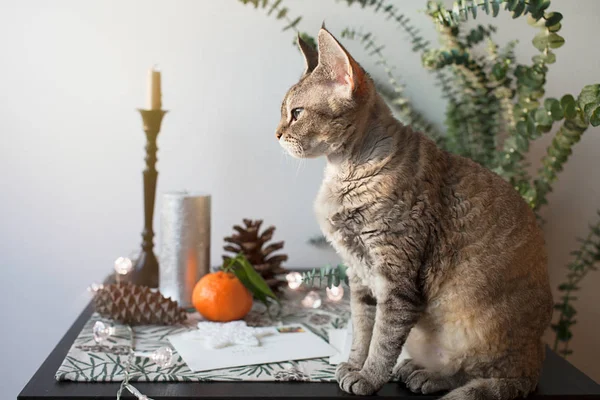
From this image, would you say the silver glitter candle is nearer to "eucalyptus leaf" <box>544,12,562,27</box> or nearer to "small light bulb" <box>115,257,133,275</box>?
"small light bulb" <box>115,257,133,275</box>

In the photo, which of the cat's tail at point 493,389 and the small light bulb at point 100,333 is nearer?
the cat's tail at point 493,389

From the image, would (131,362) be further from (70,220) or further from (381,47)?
(381,47)

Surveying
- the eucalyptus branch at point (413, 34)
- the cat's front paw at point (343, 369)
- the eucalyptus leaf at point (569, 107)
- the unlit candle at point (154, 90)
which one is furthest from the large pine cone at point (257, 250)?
the eucalyptus leaf at point (569, 107)

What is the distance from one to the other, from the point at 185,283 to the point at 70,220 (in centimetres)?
52

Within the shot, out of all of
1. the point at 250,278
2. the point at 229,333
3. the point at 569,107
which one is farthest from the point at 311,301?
the point at 569,107

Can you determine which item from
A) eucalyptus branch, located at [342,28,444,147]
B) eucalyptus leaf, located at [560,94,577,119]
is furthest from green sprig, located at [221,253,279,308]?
eucalyptus leaf, located at [560,94,577,119]

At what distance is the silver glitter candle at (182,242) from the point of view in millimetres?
1332

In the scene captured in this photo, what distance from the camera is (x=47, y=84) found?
1.63m

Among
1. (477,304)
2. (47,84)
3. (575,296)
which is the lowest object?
(575,296)

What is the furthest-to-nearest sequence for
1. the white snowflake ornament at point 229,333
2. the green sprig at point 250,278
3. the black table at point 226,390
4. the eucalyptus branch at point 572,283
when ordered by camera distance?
the eucalyptus branch at point 572,283, the green sprig at point 250,278, the white snowflake ornament at point 229,333, the black table at point 226,390

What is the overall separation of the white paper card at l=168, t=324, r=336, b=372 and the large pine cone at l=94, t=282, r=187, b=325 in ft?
0.24

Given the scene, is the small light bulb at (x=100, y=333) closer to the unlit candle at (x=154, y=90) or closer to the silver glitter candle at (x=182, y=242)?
the silver glitter candle at (x=182, y=242)

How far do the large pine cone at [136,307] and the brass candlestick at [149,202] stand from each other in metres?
0.23

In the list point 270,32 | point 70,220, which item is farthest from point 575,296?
point 70,220
